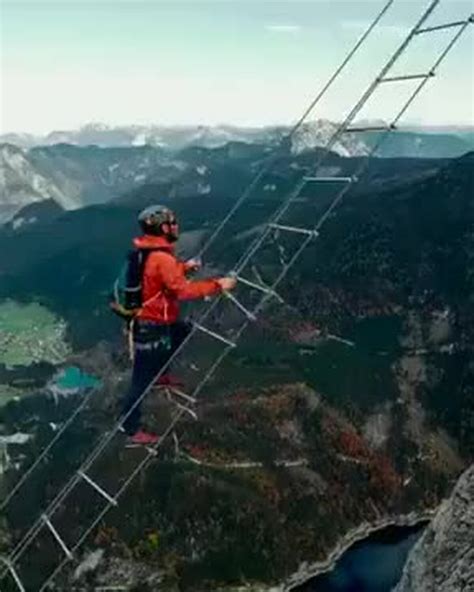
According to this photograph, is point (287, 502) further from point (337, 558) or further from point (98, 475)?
point (98, 475)

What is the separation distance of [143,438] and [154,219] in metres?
4.50

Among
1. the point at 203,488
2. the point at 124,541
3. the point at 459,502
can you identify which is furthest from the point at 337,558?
the point at 459,502

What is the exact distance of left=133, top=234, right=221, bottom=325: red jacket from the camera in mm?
A: 17672

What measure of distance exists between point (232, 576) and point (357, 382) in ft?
179

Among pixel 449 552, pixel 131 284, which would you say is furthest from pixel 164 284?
pixel 449 552

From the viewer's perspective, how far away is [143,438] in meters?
19.0

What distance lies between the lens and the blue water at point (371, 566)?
139875 millimetres

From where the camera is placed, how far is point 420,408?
588 feet

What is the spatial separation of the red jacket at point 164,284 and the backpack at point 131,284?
0.32ft

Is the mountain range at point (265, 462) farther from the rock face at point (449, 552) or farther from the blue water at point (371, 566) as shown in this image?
the rock face at point (449, 552)

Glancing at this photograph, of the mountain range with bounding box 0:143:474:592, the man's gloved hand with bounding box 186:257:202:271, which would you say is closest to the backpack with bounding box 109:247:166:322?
the man's gloved hand with bounding box 186:257:202:271

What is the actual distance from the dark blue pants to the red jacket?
0.30 meters

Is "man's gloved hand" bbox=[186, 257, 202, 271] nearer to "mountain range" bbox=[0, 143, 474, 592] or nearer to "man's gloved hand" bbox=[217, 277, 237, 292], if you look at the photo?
"man's gloved hand" bbox=[217, 277, 237, 292]

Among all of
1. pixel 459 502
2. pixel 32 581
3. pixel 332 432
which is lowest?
pixel 32 581
